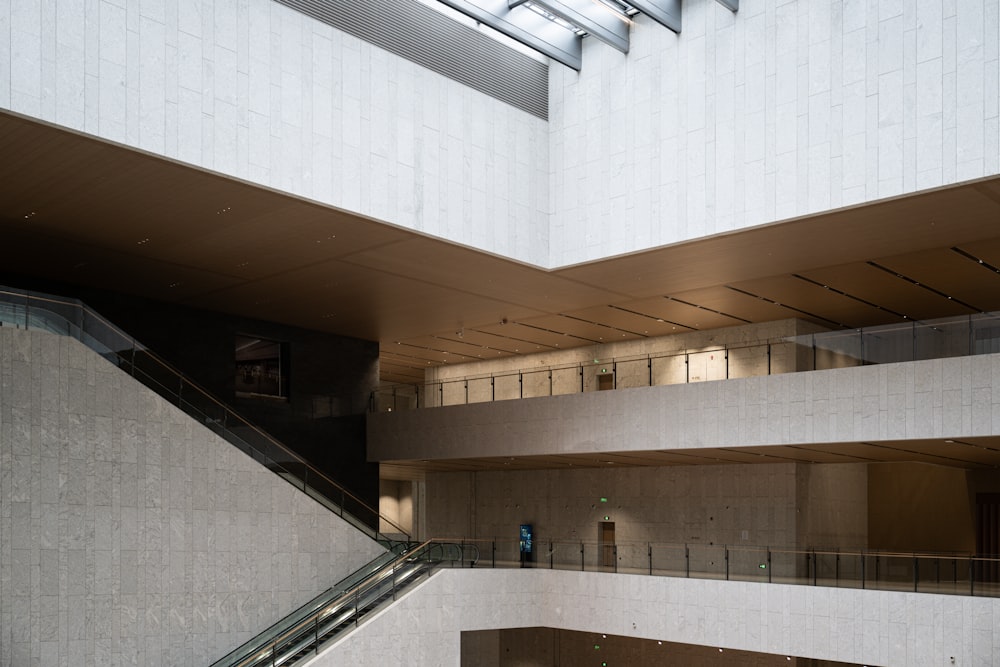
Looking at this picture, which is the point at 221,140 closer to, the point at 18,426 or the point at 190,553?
the point at 18,426

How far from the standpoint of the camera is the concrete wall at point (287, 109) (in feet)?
44.1

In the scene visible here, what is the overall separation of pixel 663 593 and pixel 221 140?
13.0m

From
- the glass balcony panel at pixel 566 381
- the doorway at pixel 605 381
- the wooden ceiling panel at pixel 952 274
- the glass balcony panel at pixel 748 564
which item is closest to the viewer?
the wooden ceiling panel at pixel 952 274

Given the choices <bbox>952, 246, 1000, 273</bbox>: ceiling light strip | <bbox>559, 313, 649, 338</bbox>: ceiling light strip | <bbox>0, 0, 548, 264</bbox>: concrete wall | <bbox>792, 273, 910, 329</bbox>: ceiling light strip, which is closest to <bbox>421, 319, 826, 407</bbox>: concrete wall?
<bbox>559, 313, 649, 338</bbox>: ceiling light strip

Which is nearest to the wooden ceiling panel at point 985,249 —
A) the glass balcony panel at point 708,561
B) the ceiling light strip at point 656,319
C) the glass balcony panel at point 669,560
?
the glass balcony panel at point 708,561

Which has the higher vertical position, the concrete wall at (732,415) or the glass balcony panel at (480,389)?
the glass balcony panel at (480,389)

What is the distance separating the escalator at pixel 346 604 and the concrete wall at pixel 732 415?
376cm

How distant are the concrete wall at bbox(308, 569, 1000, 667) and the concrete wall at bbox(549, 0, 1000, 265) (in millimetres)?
7261

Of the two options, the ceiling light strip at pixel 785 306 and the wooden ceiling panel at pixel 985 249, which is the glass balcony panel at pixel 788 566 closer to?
the ceiling light strip at pixel 785 306

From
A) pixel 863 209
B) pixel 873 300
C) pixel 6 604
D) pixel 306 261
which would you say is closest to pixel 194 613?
pixel 6 604

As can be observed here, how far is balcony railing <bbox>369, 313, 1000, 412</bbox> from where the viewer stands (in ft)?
59.1

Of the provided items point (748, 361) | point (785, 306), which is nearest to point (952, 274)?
point (785, 306)

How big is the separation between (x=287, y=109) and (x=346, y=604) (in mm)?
9756

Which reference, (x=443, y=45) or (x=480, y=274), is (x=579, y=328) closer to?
(x=480, y=274)
